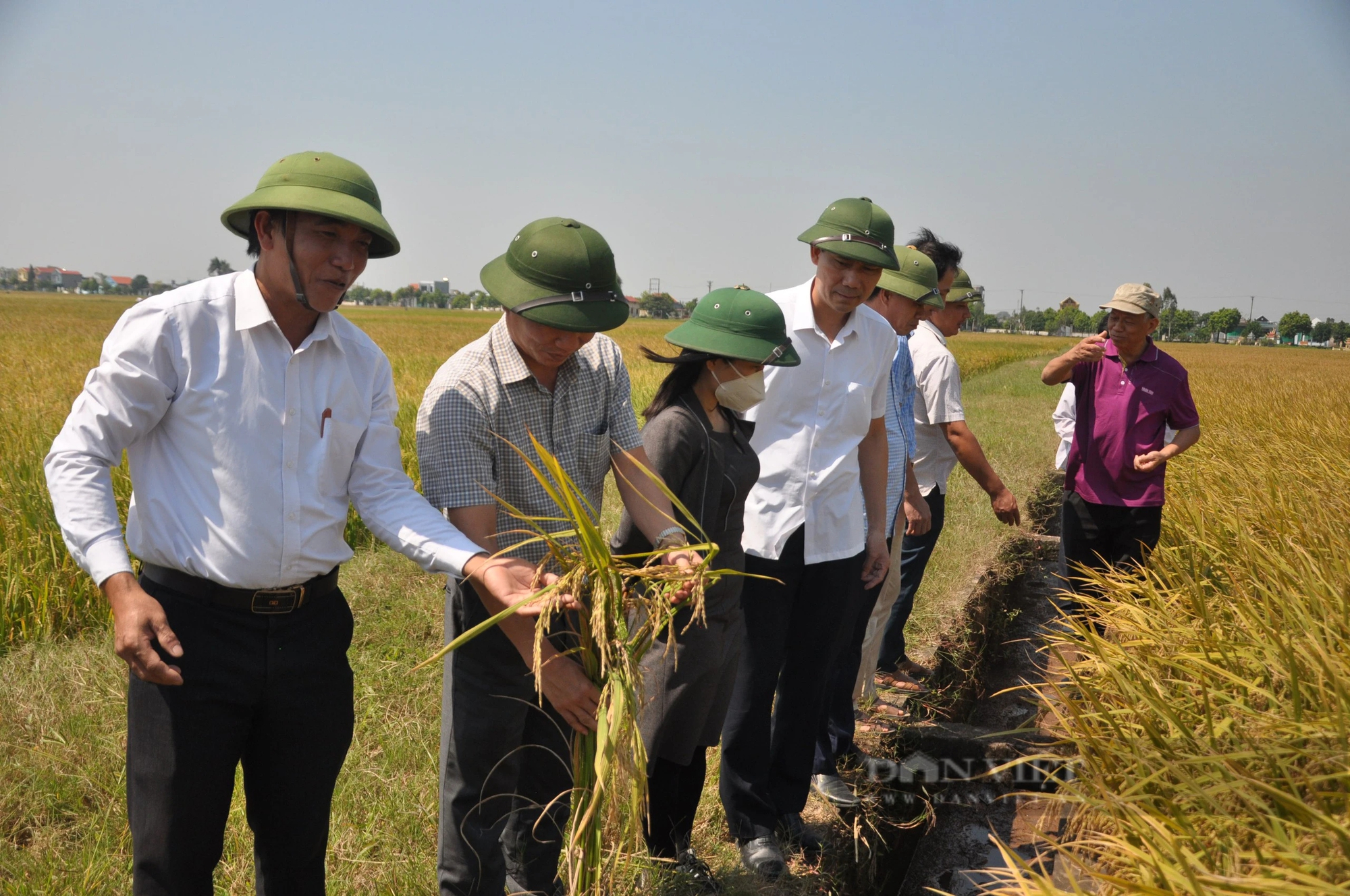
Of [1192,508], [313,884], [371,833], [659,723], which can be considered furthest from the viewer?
[1192,508]

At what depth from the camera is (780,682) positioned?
3.10 metres

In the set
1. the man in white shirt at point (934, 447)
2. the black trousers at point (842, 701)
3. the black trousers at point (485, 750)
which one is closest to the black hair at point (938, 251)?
the man in white shirt at point (934, 447)

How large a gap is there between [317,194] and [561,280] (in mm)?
509

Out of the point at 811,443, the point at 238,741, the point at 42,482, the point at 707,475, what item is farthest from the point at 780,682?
the point at 42,482

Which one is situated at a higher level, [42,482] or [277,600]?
[277,600]

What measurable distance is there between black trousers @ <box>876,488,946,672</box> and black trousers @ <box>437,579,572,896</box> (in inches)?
95.2

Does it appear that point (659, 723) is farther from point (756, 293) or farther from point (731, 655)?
point (756, 293)

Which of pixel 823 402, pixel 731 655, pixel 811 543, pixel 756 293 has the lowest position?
pixel 731 655

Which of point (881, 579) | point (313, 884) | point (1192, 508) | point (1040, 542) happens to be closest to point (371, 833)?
point (313, 884)

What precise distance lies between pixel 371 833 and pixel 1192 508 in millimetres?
4782

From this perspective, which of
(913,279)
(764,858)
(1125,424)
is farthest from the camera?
(1125,424)

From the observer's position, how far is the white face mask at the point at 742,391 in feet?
8.44

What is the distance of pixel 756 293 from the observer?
103 inches

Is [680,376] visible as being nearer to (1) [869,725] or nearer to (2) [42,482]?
(1) [869,725]
